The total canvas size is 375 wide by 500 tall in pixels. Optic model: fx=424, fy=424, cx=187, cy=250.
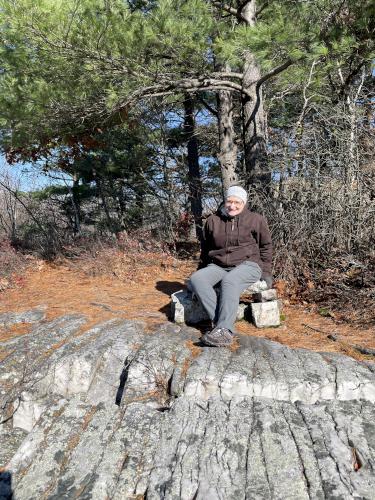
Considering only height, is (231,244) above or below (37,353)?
above

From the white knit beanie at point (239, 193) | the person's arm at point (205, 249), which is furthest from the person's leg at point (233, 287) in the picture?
the white knit beanie at point (239, 193)

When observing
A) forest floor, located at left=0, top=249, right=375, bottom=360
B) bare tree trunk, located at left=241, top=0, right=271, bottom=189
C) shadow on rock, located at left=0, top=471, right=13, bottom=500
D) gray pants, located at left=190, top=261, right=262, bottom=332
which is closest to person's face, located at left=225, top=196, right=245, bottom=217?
gray pants, located at left=190, top=261, right=262, bottom=332

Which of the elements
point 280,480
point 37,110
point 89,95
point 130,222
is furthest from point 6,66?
point 130,222

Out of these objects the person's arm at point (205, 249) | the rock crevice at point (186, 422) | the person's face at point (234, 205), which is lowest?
the rock crevice at point (186, 422)

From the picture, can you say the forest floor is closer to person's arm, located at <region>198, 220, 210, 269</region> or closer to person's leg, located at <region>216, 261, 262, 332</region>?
person's leg, located at <region>216, 261, 262, 332</region>

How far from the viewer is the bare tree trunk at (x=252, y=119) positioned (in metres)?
7.12

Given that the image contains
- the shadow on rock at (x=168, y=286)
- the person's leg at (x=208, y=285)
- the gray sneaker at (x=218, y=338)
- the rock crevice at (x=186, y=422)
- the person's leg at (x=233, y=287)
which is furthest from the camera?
the shadow on rock at (x=168, y=286)

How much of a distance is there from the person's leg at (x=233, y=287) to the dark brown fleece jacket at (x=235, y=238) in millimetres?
135

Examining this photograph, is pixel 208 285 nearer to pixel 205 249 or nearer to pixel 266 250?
pixel 205 249

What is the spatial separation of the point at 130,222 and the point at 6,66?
23.7 feet

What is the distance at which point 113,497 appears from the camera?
7.42 ft

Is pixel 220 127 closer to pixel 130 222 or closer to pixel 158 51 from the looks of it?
pixel 158 51

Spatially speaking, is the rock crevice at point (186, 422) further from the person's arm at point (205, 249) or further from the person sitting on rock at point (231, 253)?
the person's arm at point (205, 249)

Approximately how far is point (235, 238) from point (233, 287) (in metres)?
0.61
